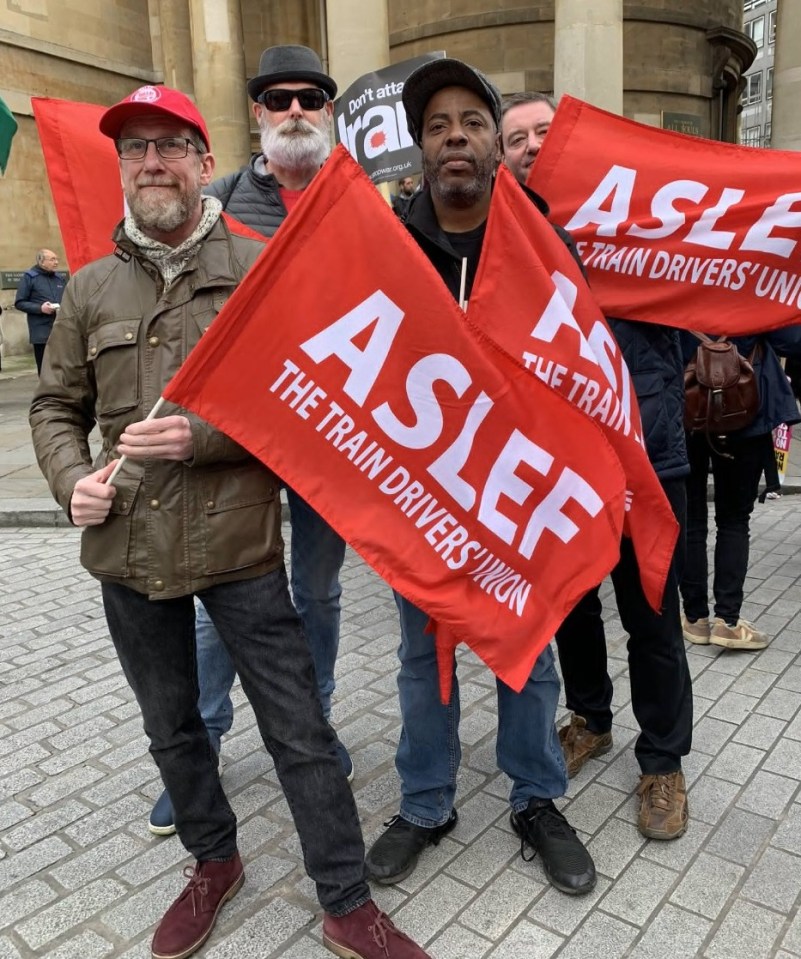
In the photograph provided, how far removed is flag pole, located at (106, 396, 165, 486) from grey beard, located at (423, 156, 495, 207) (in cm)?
98

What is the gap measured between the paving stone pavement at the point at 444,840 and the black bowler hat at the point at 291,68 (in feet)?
8.34

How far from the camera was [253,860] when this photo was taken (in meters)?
2.72

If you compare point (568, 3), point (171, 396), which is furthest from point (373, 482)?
point (568, 3)

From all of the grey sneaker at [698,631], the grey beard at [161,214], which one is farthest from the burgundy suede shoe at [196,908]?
the grey sneaker at [698,631]

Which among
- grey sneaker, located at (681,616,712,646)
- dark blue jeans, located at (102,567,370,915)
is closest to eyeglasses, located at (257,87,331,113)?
dark blue jeans, located at (102,567,370,915)

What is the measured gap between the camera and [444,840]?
2771 mm

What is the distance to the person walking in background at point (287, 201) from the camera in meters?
2.93

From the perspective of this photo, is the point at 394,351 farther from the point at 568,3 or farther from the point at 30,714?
the point at 568,3

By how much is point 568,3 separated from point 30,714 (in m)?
12.8

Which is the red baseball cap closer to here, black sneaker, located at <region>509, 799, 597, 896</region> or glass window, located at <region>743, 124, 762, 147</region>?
black sneaker, located at <region>509, 799, 597, 896</region>

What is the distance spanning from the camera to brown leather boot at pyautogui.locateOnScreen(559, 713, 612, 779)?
3141 millimetres

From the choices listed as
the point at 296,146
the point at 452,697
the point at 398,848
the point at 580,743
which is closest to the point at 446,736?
the point at 452,697

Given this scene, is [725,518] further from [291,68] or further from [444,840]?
[291,68]

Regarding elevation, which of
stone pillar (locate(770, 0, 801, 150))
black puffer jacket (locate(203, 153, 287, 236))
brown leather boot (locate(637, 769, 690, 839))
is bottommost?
brown leather boot (locate(637, 769, 690, 839))
